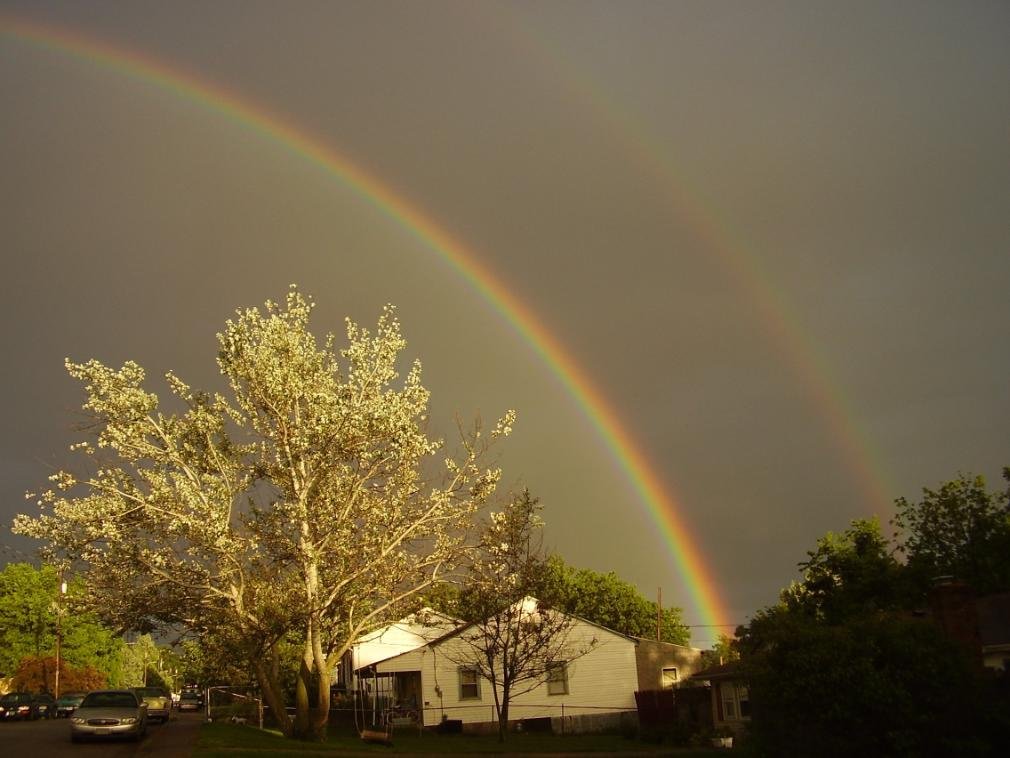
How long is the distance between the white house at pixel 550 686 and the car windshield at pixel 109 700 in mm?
21862

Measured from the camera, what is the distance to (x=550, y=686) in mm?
53594

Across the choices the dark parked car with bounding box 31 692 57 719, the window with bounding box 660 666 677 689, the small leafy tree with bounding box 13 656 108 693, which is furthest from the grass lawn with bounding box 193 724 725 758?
the small leafy tree with bounding box 13 656 108 693

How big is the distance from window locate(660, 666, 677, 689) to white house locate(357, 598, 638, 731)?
66.4 inches

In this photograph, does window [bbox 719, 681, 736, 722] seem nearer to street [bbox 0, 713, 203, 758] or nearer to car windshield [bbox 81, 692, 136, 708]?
street [bbox 0, 713, 203, 758]

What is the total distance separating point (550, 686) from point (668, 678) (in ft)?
22.8

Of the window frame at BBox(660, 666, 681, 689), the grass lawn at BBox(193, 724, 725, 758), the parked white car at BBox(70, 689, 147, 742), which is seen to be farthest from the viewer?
the window frame at BBox(660, 666, 681, 689)

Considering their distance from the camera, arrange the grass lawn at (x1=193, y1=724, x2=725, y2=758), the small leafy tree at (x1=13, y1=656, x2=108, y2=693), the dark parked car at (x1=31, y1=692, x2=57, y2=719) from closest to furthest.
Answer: the grass lawn at (x1=193, y1=724, x2=725, y2=758) < the dark parked car at (x1=31, y1=692, x2=57, y2=719) < the small leafy tree at (x1=13, y1=656, x2=108, y2=693)

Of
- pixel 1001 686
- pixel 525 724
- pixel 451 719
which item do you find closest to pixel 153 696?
pixel 451 719

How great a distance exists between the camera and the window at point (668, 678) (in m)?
55.2

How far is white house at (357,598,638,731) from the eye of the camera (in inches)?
2062

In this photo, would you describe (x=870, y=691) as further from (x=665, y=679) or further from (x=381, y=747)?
(x=665, y=679)

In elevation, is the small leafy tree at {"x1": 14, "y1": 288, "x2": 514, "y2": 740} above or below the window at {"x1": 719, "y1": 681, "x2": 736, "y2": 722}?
above

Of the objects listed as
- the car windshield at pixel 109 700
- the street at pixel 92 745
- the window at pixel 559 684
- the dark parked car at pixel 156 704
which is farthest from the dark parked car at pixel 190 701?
the car windshield at pixel 109 700

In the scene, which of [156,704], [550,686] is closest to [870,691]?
[550,686]
